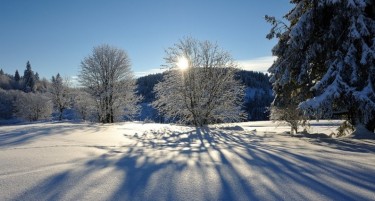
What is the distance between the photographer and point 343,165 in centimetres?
527

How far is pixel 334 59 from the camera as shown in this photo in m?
10.5

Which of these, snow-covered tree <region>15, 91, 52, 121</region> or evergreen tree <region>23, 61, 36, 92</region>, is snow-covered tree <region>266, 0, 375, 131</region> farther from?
evergreen tree <region>23, 61, 36, 92</region>

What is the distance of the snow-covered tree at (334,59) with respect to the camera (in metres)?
9.68

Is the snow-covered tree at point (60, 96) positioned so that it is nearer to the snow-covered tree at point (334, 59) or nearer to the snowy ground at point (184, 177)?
the snow-covered tree at point (334, 59)

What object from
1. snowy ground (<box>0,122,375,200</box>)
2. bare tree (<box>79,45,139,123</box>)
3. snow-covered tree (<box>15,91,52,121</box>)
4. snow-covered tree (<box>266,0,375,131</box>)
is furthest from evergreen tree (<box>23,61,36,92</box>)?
snowy ground (<box>0,122,375,200</box>)

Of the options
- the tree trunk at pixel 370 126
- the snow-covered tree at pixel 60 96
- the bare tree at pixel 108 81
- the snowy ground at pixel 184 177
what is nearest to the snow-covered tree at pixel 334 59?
the tree trunk at pixel 370 126

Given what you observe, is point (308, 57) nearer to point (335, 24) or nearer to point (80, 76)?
point (335, 24)

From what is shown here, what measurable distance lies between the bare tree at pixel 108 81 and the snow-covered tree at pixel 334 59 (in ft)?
66.9

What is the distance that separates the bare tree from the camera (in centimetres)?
2978

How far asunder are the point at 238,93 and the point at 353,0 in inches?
545

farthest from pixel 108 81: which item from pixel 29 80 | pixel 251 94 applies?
pixel 251 94

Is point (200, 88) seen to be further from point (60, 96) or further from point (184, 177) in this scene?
point (60, 96)

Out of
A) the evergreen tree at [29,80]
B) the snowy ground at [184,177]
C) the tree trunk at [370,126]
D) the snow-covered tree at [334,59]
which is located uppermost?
the evergreen tree at [29,80]

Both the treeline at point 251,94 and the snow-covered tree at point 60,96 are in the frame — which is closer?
the snow-covered tree at point 60,96
